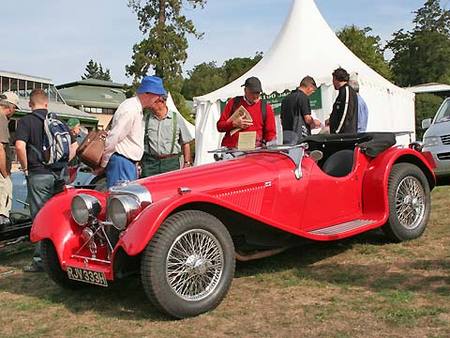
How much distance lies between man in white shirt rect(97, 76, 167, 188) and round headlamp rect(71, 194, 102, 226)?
0.83m

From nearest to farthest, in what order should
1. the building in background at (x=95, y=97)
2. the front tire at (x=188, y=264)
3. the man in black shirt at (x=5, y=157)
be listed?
the front tire at (x=188, y=264) → the man in black shirt at (x=5, y=157) → the building in background at (x=95, y=97)

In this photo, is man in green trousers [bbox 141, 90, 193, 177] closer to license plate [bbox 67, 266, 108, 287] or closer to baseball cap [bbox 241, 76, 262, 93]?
baseball cap [bbox 241, 76, 262, 93]

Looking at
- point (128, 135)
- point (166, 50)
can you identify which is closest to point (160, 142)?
point (128, 135)

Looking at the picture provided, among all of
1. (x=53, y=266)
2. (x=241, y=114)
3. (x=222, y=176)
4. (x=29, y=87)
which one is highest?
(x=29, y=87)

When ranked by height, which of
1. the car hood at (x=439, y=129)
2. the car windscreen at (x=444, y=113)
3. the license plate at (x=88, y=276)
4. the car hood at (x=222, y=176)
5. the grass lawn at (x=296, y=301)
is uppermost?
the car windscreen at (x=444, y=113)

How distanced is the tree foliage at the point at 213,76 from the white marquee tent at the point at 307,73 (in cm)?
5679

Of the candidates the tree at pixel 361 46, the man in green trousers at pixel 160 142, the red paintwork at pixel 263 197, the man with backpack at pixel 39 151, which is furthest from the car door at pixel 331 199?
the tree at pixel 361 46

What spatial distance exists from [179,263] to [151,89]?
1.96 m

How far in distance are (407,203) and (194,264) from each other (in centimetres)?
265

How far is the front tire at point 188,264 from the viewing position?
3600 millimetres

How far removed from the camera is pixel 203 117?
1484 cm

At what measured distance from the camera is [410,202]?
555 centimetres

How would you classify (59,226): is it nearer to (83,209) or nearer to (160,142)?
(83,209)

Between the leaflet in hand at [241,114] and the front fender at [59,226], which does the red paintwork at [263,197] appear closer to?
the front fender at [59,226]
